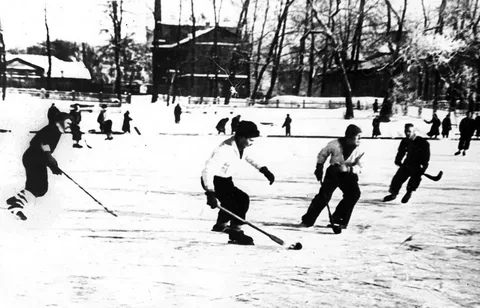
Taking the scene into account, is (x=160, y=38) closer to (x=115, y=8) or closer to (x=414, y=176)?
(x=115, y=8)

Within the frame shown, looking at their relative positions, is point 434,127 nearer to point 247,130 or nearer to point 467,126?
point 467,126

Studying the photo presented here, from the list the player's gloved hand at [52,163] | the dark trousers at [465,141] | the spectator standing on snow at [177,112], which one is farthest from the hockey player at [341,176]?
the player's gloved hand at [52,163]

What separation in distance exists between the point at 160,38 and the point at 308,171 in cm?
110

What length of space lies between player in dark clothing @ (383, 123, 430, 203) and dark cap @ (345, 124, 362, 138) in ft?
1.10

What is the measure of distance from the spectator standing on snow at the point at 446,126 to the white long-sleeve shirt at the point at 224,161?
3.62 ft

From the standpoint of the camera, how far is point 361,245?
265 cm

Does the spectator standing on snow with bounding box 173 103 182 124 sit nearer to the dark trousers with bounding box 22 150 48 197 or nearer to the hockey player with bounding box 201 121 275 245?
the hockey player with bounding box 201 121 275 245

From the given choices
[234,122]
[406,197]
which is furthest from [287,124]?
[406,197]

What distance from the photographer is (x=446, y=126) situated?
9.92 feet

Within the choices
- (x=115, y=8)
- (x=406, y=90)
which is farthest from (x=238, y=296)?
(x=115, y=8)

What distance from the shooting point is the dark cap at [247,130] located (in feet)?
8.79

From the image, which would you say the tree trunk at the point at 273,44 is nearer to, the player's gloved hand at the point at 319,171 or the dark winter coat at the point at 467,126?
the player's gloved hand at the point at 319,171

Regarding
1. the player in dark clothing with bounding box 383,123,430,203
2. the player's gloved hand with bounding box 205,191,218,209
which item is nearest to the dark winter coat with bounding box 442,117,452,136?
the player in dark clothing with bounding box 383,123,430,203

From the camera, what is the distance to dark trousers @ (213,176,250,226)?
2686 mm
